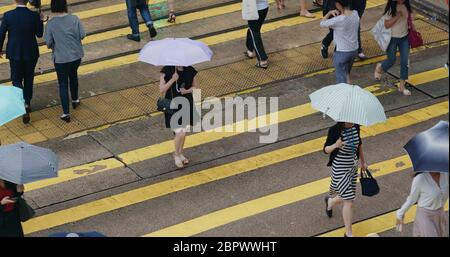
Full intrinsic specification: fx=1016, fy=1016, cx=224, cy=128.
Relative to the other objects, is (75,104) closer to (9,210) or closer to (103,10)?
(103,10)

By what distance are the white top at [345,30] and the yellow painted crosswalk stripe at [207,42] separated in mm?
3031

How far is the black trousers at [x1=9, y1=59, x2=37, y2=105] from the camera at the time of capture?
46.2 ft

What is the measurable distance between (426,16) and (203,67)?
4351 mm

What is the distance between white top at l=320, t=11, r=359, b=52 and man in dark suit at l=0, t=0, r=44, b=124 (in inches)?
158

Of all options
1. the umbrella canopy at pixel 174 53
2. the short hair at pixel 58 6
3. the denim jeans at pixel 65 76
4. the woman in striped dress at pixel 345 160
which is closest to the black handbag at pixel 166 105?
the umbrella canopy at pixel 174 53

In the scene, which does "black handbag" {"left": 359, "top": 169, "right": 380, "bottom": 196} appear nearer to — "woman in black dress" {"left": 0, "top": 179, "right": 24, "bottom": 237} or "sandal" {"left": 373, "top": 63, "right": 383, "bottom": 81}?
"woman in black dress" {"left": 0, "top": 179, "right": 24, "bottom": 237}

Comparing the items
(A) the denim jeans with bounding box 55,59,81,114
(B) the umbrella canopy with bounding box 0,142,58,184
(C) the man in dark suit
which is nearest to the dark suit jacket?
(C) the man in dark suit

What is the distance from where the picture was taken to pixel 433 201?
982 centimetres

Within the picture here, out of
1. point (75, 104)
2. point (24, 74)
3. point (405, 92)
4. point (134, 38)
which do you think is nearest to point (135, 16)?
point (134, 38)

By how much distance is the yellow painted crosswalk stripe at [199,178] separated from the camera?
1191 centimetres

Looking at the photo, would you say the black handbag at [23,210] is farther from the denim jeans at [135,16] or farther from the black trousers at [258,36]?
the denim jeans at [135,16]

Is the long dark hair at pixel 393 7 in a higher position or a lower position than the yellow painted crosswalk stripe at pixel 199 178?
higher

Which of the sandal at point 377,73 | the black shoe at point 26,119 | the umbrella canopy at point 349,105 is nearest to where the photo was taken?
the umbrella canopy at point 349,105

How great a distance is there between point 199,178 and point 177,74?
1.33 meters
